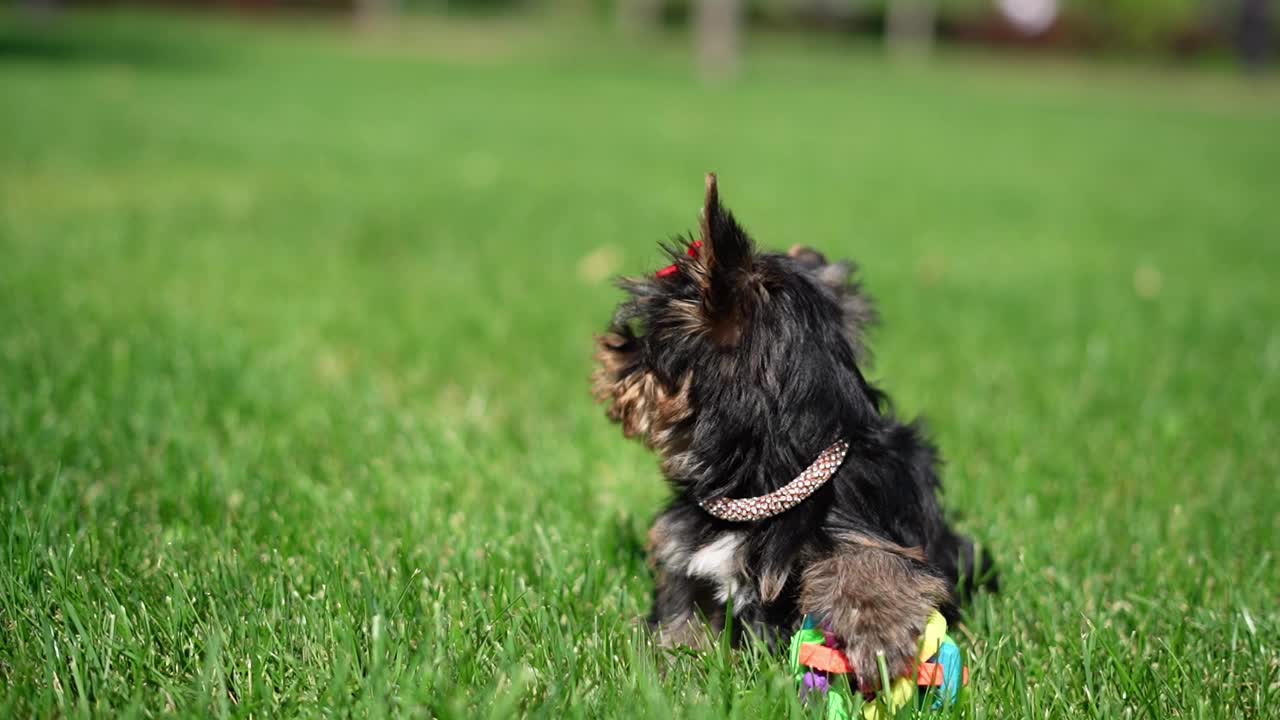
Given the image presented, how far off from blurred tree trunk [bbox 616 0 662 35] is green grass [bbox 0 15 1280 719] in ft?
144

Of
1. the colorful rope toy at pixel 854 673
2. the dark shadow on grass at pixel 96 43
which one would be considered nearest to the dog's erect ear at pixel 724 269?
the colorful rope toy at pixel 854 673

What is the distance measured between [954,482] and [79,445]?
142 inches

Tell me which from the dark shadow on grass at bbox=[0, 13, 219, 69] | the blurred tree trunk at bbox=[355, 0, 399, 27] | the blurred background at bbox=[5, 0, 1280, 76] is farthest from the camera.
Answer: the blurred background at bbox=[5, 0, 1280, 76]

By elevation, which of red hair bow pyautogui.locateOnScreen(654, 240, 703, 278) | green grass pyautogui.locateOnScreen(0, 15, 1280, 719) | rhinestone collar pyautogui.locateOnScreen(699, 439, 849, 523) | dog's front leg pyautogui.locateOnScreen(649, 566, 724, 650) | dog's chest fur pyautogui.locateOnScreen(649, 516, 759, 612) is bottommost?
green grass pyautogui.locateOnScreen(0, 15, 1280, 719)

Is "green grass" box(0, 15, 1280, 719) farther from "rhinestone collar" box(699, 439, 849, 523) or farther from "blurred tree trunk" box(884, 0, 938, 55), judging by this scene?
"blurred tree trunk" box(884, 0, 938, 55)

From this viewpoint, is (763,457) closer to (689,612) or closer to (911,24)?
(689,612)

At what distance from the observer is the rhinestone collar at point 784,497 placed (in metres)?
2.76

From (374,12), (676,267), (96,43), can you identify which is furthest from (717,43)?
(676,267)

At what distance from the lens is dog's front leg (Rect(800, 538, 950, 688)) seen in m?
2.57

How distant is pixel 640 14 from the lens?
57500mm

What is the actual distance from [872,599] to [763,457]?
0.47 metres

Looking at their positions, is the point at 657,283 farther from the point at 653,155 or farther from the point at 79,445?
the point at 653,155

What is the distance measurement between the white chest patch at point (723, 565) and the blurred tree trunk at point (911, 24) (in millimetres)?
56279

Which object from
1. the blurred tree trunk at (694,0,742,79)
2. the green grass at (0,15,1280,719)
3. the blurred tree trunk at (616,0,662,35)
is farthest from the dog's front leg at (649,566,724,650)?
the blurred tree trunk at (616,0,662,35)
